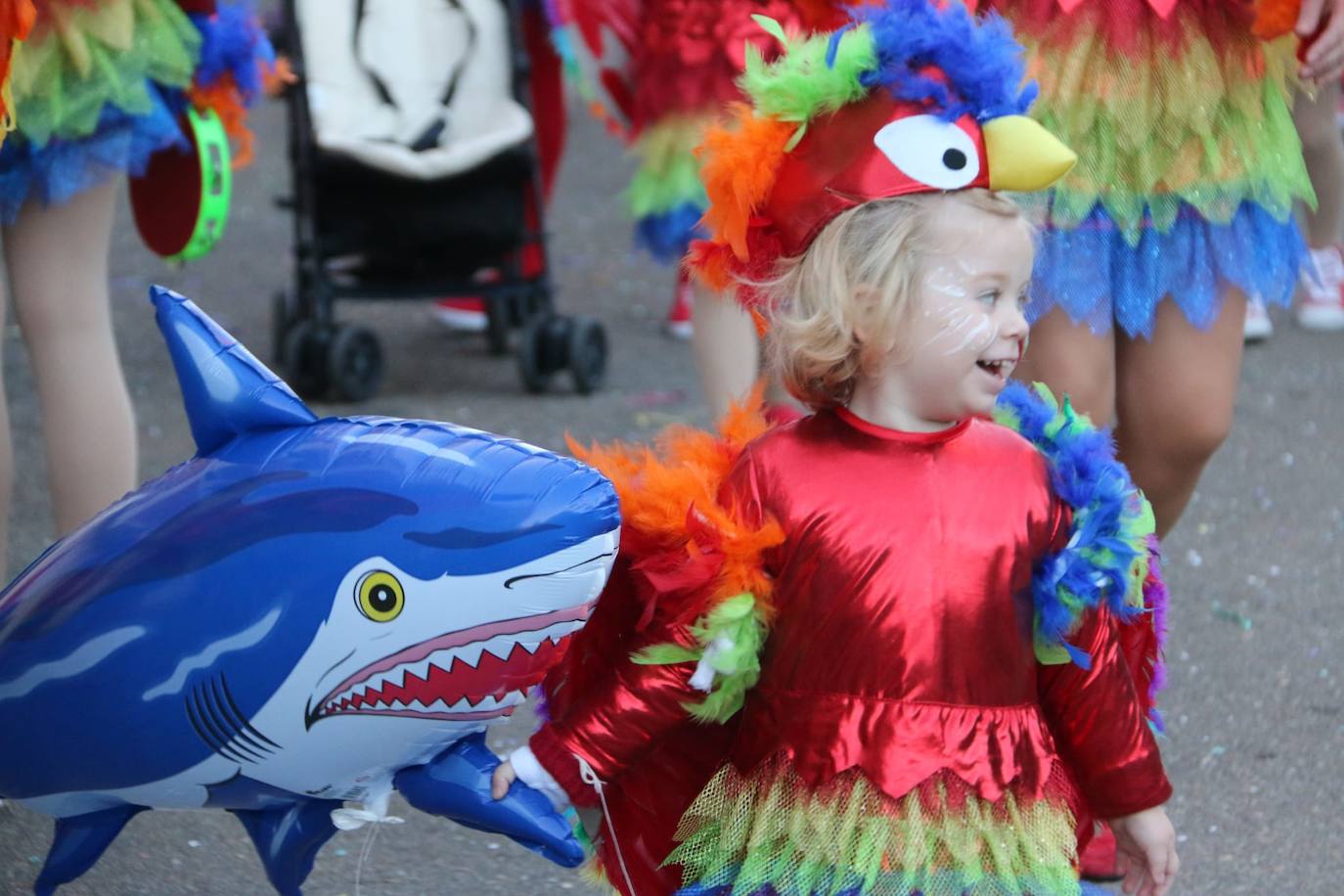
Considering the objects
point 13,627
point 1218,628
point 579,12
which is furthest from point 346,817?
point 579,12

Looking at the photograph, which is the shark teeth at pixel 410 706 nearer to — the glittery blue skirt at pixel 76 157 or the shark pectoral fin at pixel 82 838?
the shark pectoral fin at pixel 82 838

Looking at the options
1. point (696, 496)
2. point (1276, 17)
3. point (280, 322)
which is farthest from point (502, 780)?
point (280, 322)

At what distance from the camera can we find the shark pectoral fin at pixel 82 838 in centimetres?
221

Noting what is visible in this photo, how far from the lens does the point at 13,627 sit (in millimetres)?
2145

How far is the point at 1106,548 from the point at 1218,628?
74.8 inches

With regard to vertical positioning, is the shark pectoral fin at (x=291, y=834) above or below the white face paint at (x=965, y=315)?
below

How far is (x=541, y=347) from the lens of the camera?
18.3ft

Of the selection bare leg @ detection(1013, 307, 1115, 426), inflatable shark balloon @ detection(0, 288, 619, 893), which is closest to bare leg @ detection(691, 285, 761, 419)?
bare leg @ detection(1013, 307, 1115, 426)

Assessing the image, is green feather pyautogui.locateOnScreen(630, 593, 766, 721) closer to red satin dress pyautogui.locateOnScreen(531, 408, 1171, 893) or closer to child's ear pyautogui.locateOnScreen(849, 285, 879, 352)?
red satin dress pyautogui.locateOnScreen(531, 408, 1171, 893)

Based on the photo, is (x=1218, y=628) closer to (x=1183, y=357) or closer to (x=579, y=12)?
(x=1183, y=357)

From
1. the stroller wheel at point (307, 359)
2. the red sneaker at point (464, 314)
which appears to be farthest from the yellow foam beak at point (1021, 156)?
the red sneaker at point (464, 314)

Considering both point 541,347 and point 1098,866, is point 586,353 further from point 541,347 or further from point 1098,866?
point 1098,866

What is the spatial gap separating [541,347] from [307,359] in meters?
0.67

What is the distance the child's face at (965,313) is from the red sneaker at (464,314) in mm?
4391
